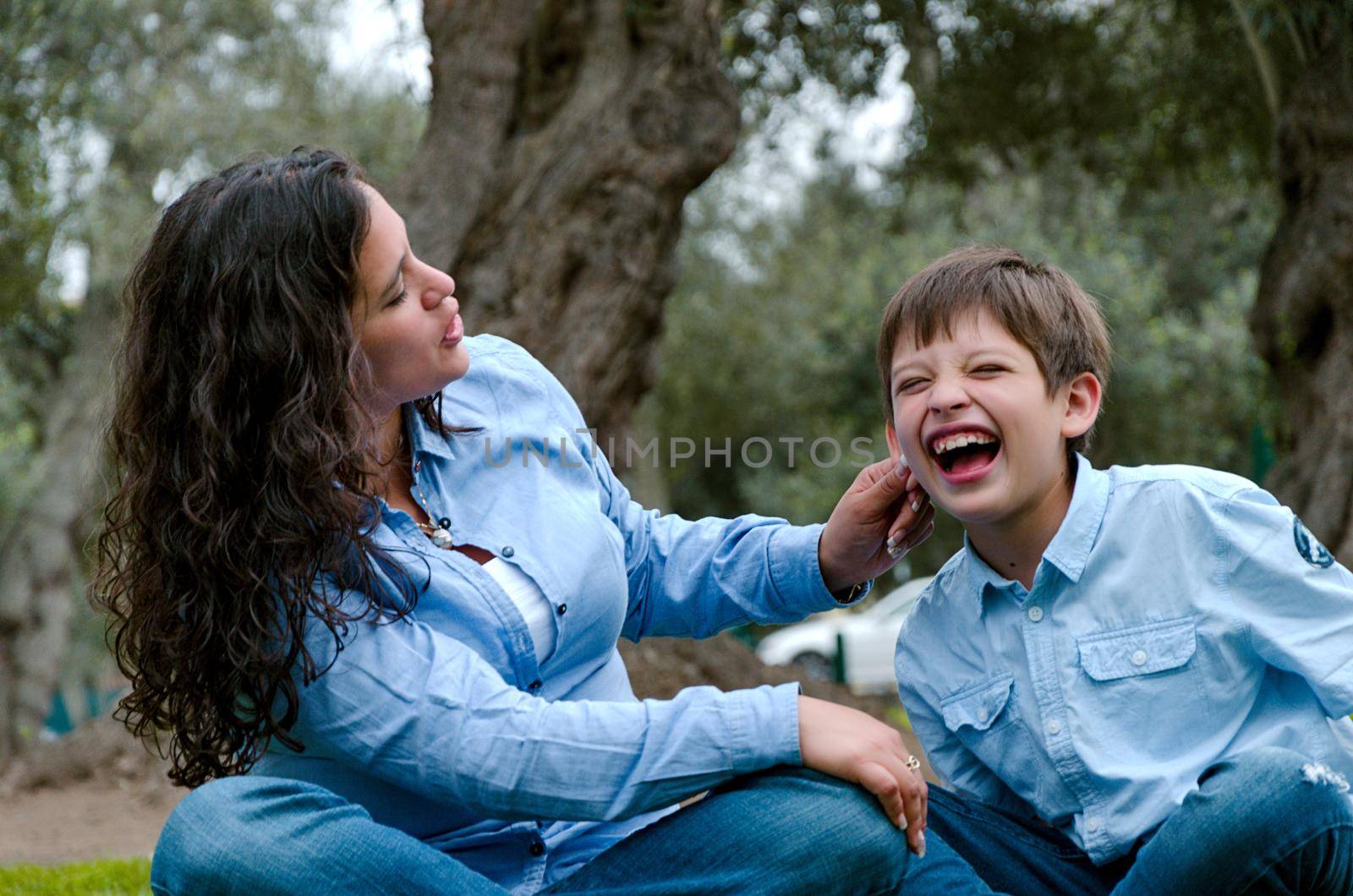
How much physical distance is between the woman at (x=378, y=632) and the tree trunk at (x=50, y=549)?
39.6 feet

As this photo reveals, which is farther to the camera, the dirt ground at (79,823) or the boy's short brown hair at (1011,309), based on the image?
the dirt ground at (79,823)

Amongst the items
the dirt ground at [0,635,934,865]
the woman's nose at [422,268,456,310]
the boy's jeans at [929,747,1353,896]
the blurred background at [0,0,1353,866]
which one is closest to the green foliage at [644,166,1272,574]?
the blurred background at [0,0,1353,866]

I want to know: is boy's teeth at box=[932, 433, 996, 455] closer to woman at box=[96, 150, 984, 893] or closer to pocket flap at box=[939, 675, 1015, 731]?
pocket flap at box=[939, 675, 1015, 731]

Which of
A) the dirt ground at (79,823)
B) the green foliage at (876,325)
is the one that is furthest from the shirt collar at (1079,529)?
the green foliage at (876,325)

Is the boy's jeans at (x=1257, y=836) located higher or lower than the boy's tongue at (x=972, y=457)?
lower

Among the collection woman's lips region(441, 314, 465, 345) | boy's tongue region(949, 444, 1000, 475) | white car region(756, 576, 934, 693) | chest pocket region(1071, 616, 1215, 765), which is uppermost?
woman's lips region(441, 314, 465, 345)

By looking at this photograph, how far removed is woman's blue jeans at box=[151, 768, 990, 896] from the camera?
6.42 ft

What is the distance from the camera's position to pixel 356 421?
2232 mm

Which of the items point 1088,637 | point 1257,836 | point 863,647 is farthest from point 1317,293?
point 863,647

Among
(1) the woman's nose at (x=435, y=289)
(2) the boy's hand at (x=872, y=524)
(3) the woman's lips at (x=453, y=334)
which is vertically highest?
(1) the woman's nose at (x=435, y=289)

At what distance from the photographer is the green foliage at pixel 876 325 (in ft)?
55.9

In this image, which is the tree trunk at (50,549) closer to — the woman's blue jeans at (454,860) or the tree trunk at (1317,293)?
the tree trunk at (1317,293)

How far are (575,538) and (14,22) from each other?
7.73 m

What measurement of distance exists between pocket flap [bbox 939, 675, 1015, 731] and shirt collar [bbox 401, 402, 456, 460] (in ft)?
3.43
